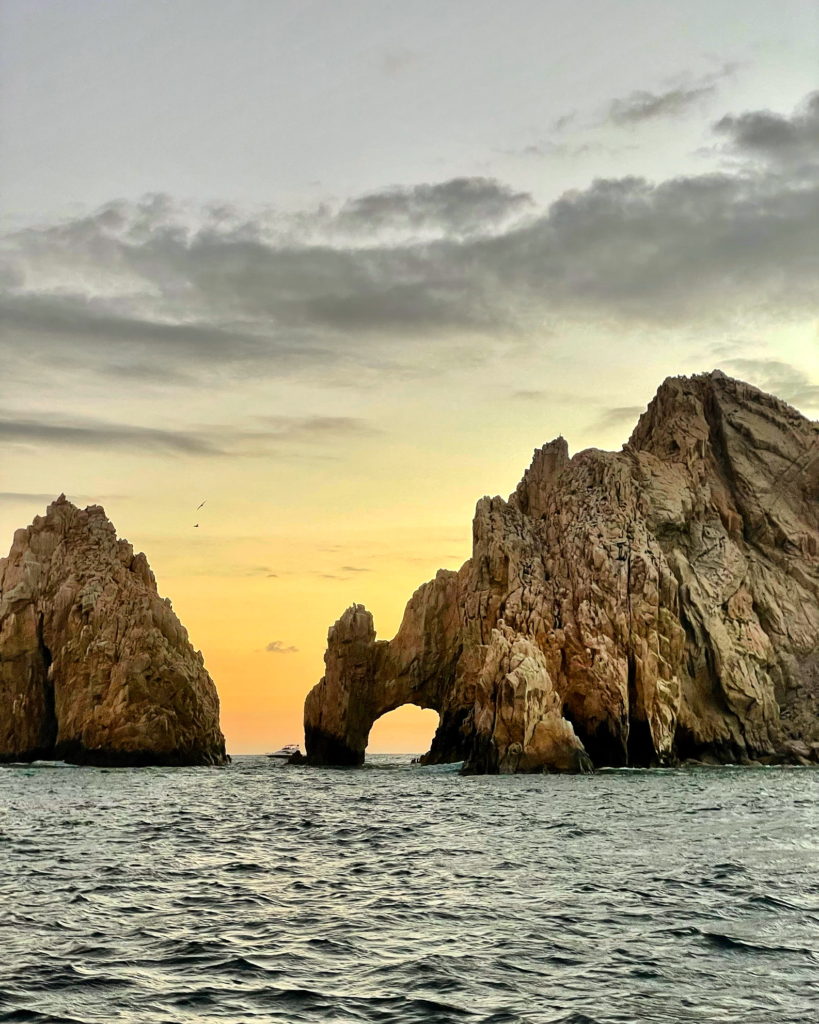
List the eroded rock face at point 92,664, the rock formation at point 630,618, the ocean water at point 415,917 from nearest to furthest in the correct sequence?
the ocean water at point 415,917 < the rock formation at point 630,618 < the eroded rock face at point 92,664

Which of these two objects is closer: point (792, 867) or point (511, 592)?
point (792, 867)

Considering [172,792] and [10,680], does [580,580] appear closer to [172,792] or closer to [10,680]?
[172,792]

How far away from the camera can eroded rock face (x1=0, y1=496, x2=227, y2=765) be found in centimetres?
9138

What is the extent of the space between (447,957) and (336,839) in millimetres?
17417

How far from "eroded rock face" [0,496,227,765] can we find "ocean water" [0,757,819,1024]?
5143cm

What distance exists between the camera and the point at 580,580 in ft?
283

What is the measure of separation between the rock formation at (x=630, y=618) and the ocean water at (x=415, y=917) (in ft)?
119

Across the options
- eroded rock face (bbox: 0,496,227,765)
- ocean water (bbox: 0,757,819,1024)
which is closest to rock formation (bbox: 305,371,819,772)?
eroded rock face (bbox: 0,496,227,765)

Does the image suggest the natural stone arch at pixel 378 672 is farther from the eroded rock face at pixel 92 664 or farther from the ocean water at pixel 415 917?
the ocean water at pixel 415 917

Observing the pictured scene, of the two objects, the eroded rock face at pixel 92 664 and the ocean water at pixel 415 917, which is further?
the eroded rock face at pixel 92 664

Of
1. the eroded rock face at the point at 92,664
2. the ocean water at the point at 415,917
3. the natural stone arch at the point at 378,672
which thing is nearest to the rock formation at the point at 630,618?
the natural stone arch at the point at 378,672

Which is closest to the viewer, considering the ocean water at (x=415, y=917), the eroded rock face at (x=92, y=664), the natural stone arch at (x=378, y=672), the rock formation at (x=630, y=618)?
the ocean water at (x=415, y=917)

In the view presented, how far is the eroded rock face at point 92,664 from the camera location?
91375 millimetres

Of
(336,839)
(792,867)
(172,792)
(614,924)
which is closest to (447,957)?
(614,924)
